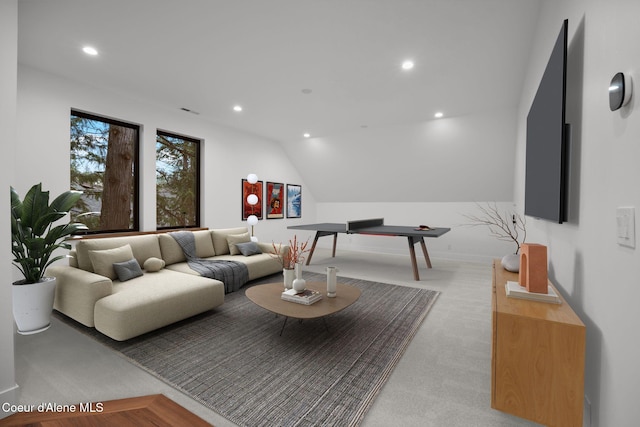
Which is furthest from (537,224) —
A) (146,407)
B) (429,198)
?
(429,198)

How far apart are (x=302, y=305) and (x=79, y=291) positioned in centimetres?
208

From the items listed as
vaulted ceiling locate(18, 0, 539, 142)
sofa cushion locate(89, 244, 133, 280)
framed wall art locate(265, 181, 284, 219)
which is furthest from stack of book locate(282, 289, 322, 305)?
framed wall art locate(265, 181, 284, 219)

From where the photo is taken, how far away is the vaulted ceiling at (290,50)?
2.40 m

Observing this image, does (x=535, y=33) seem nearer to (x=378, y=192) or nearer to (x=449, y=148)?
(x=449, y=148)

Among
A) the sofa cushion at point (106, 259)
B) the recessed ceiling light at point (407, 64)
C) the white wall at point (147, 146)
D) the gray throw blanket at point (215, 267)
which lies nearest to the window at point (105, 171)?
the white wall at point (147, 146)

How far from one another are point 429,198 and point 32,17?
6.95 metres

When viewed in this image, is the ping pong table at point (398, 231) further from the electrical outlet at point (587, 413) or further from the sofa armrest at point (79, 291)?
the sofa armrest at point (79, 291)

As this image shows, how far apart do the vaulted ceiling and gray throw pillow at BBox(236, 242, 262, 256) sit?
7.59 ft

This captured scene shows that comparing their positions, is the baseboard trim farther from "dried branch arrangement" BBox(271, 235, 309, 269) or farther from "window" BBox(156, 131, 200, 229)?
"window" BBox(156, 131, 200, 229)

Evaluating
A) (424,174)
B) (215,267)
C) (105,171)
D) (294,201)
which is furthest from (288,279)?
(294,201)

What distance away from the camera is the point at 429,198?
685 cm

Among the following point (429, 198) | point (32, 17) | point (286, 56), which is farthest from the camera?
A: point (429, 198)

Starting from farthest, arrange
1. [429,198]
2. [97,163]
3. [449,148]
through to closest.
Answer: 1. [429,198]
2. [449,148]
3. [97,163]

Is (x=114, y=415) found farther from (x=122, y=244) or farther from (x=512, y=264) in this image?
(x=512, y=264)
